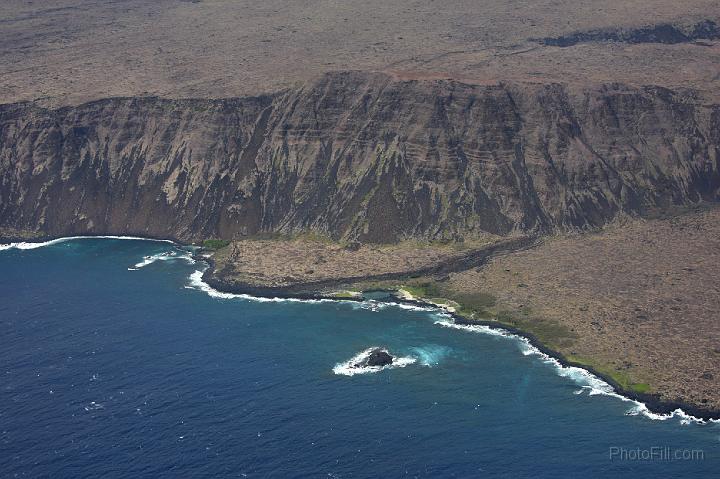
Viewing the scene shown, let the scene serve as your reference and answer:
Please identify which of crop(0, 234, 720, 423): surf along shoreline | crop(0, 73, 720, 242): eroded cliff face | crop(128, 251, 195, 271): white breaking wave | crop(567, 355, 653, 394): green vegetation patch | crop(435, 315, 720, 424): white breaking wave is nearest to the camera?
crop(435, 315, 720, 424): white breaking wave

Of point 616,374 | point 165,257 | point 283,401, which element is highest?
point 283,401

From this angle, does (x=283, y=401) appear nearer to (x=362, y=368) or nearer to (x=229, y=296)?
(x=362, y=368)

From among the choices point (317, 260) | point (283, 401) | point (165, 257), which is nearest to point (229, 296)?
point (317, 260)

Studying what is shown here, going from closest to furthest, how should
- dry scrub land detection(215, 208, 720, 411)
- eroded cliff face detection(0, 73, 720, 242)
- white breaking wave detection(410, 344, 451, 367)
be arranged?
dry scrub land detection(215, 208, 720, 411) → white breaking wave detection(410, 344, 451, 367) → eroded cliff face detection(0, 73, 720, 242)

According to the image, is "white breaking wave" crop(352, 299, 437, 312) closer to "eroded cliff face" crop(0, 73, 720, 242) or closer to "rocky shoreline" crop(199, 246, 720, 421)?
"rocky shoreline" crop(199, 246, 720, 421)

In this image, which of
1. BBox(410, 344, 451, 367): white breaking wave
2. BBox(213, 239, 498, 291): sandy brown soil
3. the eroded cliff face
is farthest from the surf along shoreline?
BBox(410, 344, 451, 367): white breaking wave

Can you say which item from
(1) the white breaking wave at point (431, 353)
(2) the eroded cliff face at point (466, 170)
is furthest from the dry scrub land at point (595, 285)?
(1) the white breaking wave at point (431, 353)
